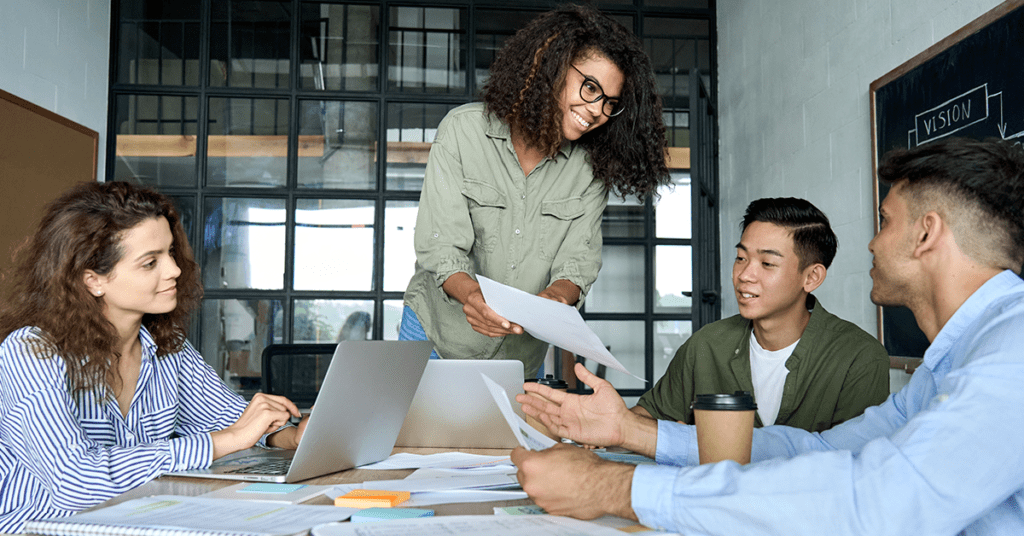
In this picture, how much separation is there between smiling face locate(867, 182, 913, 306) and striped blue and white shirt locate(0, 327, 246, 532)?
1.04 metres

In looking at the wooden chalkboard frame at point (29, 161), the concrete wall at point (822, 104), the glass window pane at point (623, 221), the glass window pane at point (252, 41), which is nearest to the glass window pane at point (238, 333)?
the wooden chalkboard frame at point (29, 161)

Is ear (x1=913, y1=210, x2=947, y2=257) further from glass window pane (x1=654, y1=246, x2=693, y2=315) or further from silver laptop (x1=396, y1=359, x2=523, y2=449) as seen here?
glass window pane (x1=654, y1=246, x2=693, y2=315)

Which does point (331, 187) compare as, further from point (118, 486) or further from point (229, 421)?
point (118, 486)

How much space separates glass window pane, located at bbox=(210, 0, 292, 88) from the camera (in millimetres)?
3990

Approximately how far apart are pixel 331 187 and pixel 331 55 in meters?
0.72

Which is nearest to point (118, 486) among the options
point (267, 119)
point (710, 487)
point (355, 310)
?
point (710, 487)

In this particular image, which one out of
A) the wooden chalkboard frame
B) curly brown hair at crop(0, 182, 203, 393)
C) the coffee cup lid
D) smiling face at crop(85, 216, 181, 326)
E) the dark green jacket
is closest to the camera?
the coffee cup lid

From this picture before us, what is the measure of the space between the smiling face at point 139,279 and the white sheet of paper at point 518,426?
0.83m

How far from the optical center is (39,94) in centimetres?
334

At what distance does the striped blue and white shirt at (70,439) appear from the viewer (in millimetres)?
1085

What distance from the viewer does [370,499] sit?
0.86m

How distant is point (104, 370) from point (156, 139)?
9.87ft

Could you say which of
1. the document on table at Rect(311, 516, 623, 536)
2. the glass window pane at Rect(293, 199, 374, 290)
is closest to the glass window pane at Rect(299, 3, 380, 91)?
the glass window pane at Rect(293, 199, 374, 290)

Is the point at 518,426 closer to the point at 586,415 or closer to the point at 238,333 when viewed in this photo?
the point at 586,415
